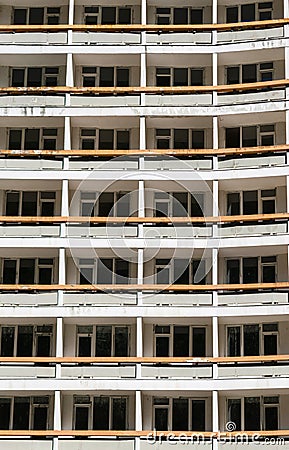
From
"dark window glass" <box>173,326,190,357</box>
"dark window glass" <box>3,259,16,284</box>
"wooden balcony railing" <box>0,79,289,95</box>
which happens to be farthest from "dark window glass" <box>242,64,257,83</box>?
"dark window glass" <box>3,259,16,284</box>

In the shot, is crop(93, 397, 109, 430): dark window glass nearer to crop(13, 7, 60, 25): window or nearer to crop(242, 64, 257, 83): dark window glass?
crop(242, 64, 257, 83): dark window glass

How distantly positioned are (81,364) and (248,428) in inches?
260

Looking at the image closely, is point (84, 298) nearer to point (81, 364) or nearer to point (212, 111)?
point (81, 364)

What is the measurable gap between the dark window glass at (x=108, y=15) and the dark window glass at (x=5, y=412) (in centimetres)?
1589

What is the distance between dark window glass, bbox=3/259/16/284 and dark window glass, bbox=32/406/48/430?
507 centimetres

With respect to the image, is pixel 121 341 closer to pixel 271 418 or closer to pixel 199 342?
pixel 199 342

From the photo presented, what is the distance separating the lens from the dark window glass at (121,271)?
41.6 m

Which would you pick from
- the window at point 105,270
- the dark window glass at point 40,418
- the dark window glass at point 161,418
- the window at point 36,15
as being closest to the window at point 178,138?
the window at point 105,270

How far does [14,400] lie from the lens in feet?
133

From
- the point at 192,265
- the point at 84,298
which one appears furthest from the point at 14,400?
the point at 192,265

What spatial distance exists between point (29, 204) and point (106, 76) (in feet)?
20.3

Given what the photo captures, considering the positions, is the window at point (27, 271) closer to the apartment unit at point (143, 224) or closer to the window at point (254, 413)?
the apartment unit at point (143, 224)

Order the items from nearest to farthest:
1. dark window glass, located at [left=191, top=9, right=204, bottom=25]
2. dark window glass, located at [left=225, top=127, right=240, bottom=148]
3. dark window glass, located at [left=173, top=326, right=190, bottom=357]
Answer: dark window glass, located at [left=173, top=326, right=190, bottom=357] < dark window glass, located at [left=225, top=127, right=240, bottom=148] < dark window glass, located at [left=191, top=9, right=204, bottom=25]

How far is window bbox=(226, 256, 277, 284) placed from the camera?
137 ft
